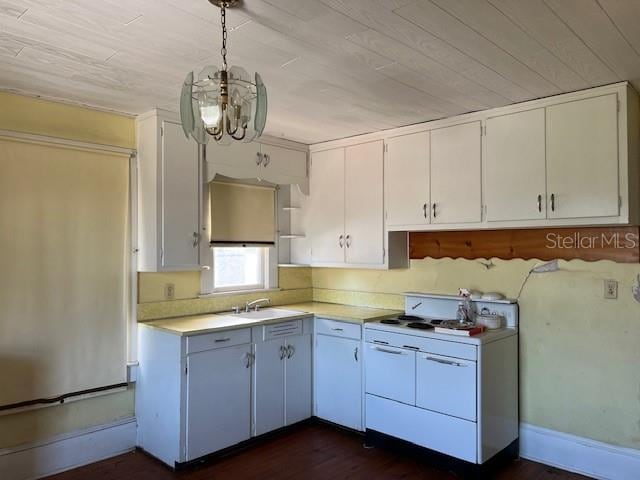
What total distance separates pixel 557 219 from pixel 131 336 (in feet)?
9.74

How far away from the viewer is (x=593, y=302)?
9.98 feet

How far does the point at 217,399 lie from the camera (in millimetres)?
3178

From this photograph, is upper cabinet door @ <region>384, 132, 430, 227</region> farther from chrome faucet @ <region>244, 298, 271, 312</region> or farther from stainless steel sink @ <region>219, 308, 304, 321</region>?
chrome faucet @ <region>244, 298, 271, 312</region>

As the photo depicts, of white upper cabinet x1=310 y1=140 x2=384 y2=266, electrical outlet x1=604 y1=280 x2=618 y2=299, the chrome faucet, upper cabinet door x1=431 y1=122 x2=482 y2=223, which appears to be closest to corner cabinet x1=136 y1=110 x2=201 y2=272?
the chrome faucet

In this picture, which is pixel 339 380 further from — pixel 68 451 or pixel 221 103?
pixel 221 103

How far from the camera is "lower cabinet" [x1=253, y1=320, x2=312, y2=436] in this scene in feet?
11.3

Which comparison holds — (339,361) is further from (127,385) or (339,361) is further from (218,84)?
(218,84)

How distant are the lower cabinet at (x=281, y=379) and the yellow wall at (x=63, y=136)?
94 centimetres

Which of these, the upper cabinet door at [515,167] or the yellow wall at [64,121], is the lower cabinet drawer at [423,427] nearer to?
the upper cabinet door at [515,167]

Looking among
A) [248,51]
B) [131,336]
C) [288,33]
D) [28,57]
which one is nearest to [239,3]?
[288,33]

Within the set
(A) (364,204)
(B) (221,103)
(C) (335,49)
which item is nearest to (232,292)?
(A) (364,204)

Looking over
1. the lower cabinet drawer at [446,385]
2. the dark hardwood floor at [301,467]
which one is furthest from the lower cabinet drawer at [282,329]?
the lower cabinet drawer at [446,385]

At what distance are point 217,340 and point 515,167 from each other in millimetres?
2293

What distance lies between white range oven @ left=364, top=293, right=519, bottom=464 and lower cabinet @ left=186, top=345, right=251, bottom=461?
2.95ft
